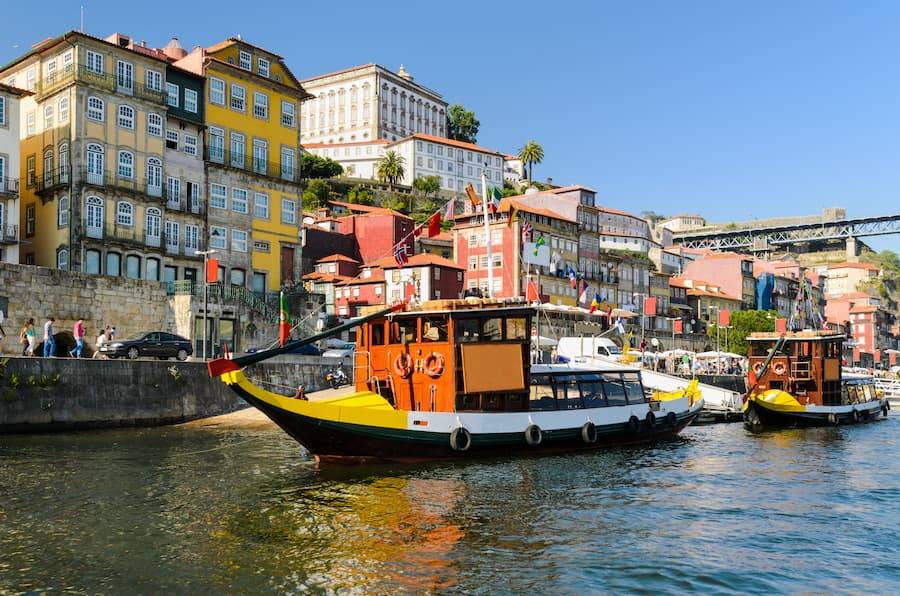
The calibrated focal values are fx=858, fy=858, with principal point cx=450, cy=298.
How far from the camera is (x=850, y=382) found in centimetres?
4981

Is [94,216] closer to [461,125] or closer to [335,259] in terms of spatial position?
[335,259]

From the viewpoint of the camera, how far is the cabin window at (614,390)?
31.3 metres

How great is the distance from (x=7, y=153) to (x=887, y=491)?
44.5 m

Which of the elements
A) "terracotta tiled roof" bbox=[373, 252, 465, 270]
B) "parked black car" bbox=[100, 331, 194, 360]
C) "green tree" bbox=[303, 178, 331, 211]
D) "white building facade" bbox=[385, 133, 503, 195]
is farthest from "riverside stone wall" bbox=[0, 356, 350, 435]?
"white building facade" bbox=[385, 133, 503, 195]

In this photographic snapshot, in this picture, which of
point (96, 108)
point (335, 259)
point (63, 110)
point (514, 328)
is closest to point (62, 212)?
point (63, 110)

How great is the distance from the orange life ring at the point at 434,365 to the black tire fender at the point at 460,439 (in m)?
1.73

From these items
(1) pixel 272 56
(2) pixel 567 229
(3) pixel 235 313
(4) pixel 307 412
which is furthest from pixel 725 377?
(4) pixel 307 412

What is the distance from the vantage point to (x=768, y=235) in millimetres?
170500

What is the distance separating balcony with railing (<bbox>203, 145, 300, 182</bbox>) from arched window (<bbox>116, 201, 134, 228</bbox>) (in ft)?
23.7

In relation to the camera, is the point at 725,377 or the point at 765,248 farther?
the point at 765,248

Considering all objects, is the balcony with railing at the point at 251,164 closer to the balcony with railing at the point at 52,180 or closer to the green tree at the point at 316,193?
the balcony with railing at the point at 52,180

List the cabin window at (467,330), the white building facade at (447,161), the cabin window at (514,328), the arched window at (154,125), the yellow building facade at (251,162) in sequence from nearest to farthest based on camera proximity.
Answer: the cabin window at (467,330), the cabin window at (514,328), the arched window at (154,125), the yellow building facade at (251,162), the white building facade at (447,161)

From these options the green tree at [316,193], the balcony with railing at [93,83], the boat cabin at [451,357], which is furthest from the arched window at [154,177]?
the green tree at [316,193]

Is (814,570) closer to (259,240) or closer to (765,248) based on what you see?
(259,240)
